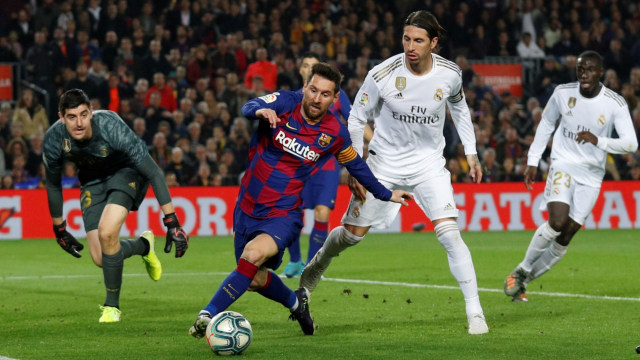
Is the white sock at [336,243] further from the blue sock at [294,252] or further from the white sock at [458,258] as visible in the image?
the blue sock at [294,252]

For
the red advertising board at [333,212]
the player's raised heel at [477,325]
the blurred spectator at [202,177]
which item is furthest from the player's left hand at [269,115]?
the blurred spectator at [202,177]

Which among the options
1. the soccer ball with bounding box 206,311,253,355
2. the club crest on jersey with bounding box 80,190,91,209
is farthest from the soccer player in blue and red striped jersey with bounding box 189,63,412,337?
the club crest on jersey with bounding box 80,190,91,209

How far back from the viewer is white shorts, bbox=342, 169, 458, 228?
27.0 ft

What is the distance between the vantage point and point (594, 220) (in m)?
20.8

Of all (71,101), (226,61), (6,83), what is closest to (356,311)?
(71,101)

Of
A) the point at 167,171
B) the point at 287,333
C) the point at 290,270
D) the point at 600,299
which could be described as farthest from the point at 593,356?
the point at 167,171

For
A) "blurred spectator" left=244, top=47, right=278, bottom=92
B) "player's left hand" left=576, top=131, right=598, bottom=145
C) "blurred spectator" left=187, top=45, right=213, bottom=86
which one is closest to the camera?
"player's left hand" left=576, top=131, right=598, bottom=145

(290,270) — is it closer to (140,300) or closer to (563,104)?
(140,300)

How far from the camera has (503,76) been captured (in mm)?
24453

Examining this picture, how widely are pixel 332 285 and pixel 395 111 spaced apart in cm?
367

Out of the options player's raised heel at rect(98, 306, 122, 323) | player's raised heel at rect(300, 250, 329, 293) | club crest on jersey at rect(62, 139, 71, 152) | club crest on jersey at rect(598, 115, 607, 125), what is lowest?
player's raised heel at rect(98, 306, 122, 323)

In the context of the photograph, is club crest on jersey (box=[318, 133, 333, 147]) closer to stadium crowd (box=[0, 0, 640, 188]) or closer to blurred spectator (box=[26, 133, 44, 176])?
stadium crowd (box=[0, 0, 640, 188])

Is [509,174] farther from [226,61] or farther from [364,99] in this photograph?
[364,99]

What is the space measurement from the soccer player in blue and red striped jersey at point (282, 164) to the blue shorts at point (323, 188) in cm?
438
